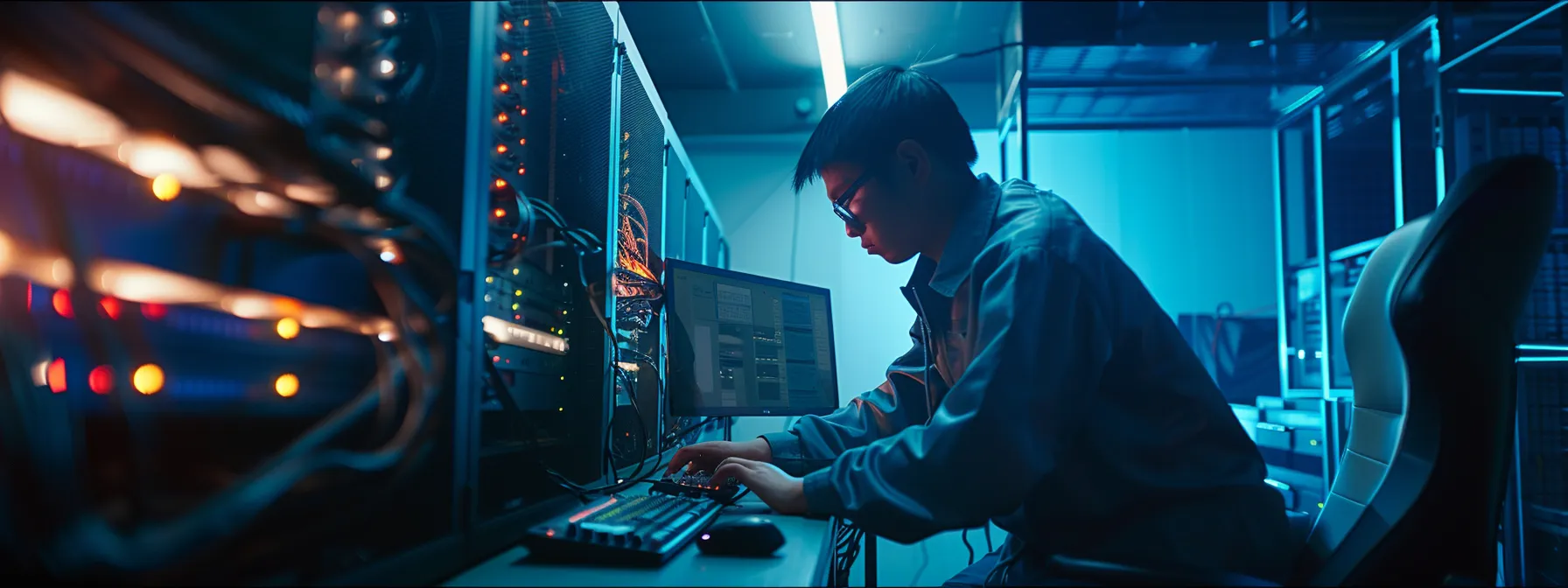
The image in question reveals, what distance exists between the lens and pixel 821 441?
140 cm

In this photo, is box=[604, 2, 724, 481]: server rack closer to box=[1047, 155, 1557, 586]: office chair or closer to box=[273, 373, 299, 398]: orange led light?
box=[273, 373, 299, 398]: orange led light

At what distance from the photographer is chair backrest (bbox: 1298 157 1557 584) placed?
817 millimetres

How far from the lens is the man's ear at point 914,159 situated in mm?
1229

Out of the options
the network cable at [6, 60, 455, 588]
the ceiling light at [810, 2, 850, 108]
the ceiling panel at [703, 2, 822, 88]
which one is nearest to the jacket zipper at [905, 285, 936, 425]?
the network cable at [6, 60, 455, 588]

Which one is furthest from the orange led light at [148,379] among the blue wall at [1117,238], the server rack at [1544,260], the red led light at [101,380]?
the blue wall at [1117,238]

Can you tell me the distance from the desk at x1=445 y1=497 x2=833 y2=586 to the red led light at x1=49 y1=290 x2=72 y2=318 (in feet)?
1.14

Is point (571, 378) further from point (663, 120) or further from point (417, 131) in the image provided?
point (663, 120)

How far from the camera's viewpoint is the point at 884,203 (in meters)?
1.27

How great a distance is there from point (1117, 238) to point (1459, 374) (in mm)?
3099

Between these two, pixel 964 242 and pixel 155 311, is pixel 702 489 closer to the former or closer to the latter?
pixel 964 242

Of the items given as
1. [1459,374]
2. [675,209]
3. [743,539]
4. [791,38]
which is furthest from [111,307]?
[791,38]

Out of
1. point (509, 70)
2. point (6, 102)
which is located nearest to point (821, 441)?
point (509, 70)

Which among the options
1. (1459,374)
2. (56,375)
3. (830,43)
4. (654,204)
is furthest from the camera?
(830,43)

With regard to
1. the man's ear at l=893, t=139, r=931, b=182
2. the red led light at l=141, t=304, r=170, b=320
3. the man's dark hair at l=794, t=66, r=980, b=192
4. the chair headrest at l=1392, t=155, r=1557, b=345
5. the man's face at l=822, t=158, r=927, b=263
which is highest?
the man's dark hair at l=794, t=66, r=980, b=192
